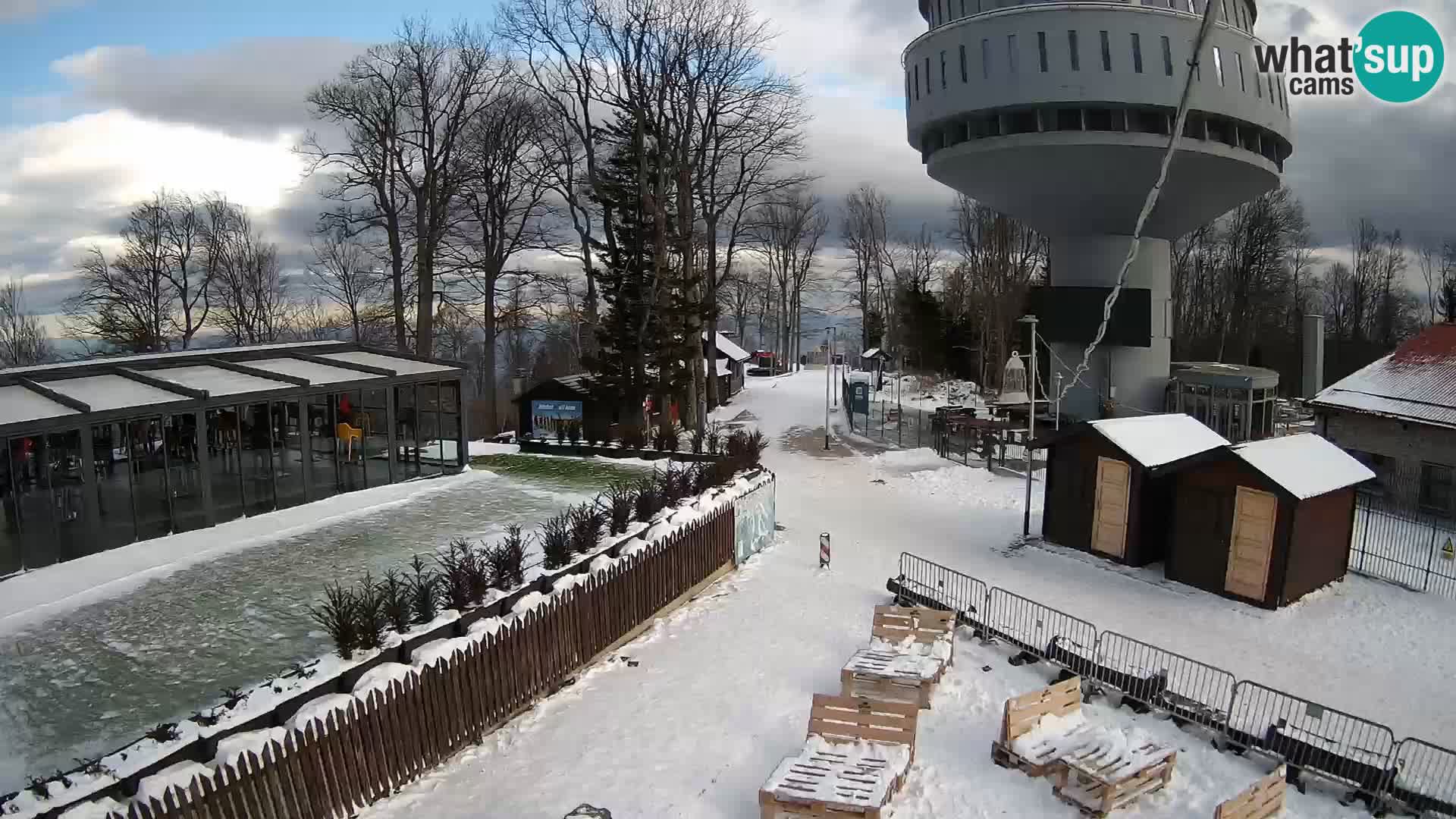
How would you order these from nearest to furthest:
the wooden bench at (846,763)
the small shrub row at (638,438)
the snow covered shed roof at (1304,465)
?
the wooden bench at (846,763) → the snow covered shed roof at (1304,465) → the small shrub row at (638,438)

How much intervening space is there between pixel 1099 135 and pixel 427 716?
27.4m


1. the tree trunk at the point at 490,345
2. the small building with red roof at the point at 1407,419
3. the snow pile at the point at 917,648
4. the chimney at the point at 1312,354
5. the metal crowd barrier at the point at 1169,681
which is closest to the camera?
the metal crowd barrier at the point at 1169,681

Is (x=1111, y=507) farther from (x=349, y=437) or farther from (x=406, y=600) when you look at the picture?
(x=349, y=437)

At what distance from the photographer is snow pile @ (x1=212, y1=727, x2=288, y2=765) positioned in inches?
298

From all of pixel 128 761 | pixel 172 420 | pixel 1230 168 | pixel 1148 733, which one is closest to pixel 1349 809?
pixel 1148 733

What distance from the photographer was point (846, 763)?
9.09 m

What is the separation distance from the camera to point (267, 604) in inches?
501

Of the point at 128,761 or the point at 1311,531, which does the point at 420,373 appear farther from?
the point at 1311,531

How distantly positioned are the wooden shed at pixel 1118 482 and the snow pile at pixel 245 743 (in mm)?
15590

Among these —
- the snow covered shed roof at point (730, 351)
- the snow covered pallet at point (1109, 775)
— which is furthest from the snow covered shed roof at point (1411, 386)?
the snow covered shed roof at point (730, 351)

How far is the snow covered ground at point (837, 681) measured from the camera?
9.10 m

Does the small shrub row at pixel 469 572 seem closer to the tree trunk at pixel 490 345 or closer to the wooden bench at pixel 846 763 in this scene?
the wooden bench at pixel 846 763

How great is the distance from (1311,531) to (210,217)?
45.5 m

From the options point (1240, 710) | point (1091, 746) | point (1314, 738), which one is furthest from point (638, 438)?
point (1314, 738)
